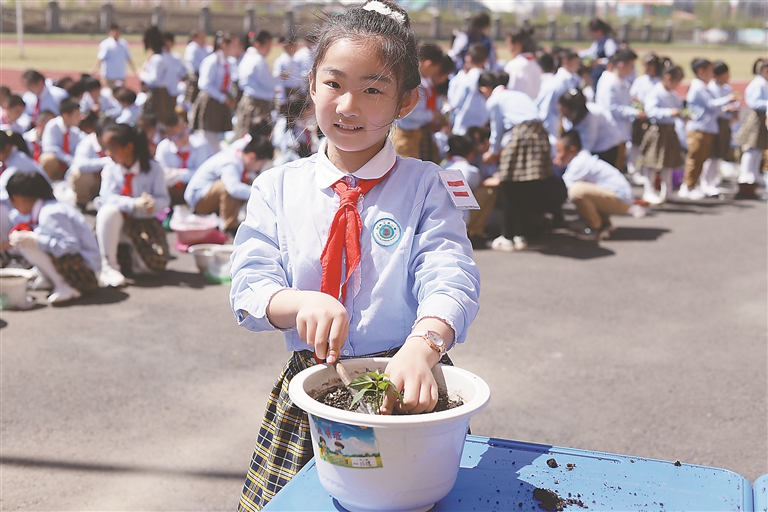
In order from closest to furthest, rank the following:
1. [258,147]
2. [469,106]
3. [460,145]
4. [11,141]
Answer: [11,141], [258,147], [460,145], [469,106]

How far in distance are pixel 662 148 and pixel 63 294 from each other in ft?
21.8

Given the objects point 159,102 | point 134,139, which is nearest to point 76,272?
point 134,139

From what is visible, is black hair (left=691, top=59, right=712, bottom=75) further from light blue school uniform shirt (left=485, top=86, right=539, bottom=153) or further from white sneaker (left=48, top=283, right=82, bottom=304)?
white sneaker (left=48, top=283, right=82, bottom=304)

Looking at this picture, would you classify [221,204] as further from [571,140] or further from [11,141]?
[571,140]

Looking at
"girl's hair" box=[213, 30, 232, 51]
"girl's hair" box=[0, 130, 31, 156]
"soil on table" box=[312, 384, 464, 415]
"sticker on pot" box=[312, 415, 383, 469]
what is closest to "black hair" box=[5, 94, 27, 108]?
"girl's hair" box=[0, 130, 31, 156]

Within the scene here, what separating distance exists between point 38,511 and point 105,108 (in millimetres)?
9031

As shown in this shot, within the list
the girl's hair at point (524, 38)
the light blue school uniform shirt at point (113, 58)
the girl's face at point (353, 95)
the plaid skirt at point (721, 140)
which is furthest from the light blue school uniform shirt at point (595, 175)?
the light blue school uniform shirt at point (113, 58)

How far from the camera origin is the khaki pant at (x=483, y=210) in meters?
7.25

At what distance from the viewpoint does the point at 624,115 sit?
29.5ft

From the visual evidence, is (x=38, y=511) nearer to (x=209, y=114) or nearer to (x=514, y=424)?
(x=514, y=424)

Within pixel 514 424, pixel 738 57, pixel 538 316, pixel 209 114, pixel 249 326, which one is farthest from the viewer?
pixel 738 57

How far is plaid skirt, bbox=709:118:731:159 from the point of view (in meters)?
A: 9.77

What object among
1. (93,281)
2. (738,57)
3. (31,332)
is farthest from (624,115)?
(738,57)

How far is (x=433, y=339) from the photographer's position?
146 cm
